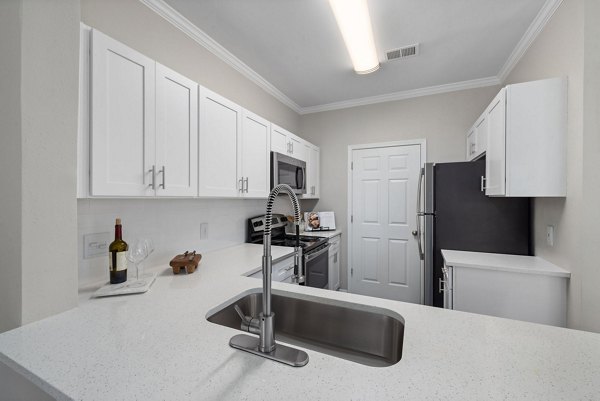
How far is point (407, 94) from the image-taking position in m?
3.23

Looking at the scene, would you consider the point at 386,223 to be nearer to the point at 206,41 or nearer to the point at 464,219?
the point at 464,219

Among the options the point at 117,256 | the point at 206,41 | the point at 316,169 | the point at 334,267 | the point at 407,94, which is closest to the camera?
the point at 117,256

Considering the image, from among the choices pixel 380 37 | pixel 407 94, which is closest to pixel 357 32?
pixel 380 37

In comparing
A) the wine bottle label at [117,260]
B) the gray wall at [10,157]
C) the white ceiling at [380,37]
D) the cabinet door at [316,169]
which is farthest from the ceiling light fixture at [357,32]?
the wine bottle label at [117,260]

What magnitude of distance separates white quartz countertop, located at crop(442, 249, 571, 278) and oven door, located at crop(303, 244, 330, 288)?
114 cm

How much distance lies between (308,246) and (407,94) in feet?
7.53

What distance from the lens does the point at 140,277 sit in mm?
1417

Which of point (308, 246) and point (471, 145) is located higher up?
point (471, 145)

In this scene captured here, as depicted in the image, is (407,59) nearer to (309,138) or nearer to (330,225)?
(309,138)

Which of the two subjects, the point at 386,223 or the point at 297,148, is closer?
the point at 297,148

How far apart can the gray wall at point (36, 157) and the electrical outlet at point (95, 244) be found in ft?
1.42

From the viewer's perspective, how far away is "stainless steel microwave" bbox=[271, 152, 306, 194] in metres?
2.48

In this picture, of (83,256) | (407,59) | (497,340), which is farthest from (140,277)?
(407,59)

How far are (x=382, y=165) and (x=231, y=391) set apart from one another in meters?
3.21
